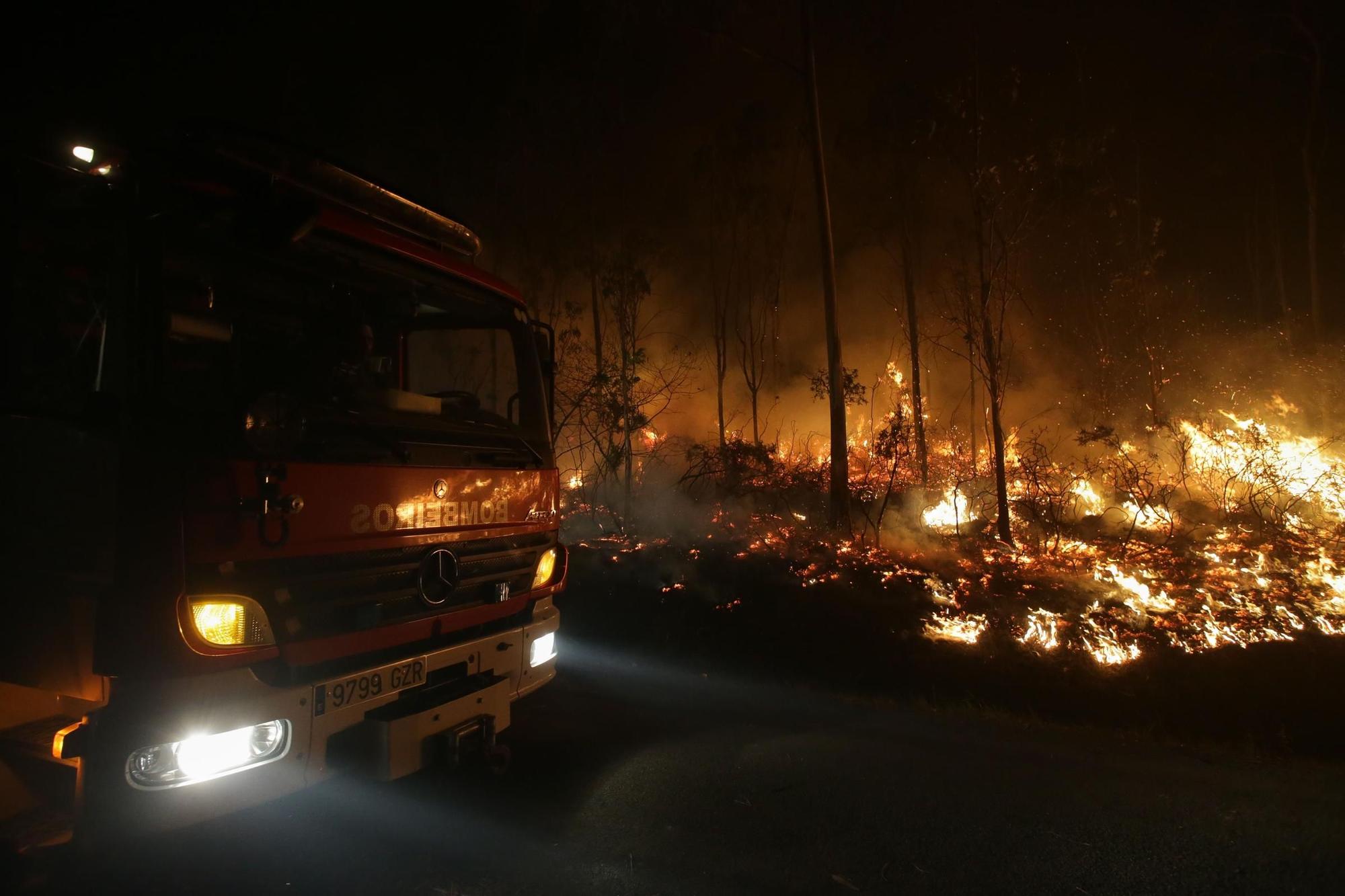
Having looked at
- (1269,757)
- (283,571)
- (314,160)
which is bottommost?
(1269,757)

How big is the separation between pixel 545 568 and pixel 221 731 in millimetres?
2109

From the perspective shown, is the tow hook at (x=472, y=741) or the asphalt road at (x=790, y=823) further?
the tow hook at (x=472, y=741)

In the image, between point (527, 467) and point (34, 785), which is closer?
point (34, 785)

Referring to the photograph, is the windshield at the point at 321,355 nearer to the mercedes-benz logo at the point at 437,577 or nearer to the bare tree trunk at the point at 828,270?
the mercedes-benz logo at the point at 437,577

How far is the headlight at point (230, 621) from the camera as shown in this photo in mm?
2619

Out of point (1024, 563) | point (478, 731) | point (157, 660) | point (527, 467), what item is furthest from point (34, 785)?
point (1024, 563)

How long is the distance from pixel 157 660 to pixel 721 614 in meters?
6.48

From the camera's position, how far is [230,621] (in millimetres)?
2705

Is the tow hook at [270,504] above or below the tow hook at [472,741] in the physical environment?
above

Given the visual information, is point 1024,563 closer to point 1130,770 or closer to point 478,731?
Answer: point 1130,770

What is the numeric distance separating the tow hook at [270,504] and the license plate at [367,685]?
634 millimetres

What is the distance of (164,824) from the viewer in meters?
2.57

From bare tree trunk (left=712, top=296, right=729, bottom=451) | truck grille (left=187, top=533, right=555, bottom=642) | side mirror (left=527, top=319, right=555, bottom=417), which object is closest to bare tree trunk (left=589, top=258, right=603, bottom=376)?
bare tree trunk (left=712, top=296, right=729, bottom=451)

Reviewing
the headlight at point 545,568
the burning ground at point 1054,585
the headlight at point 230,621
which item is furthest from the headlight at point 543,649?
the burning ground at point 1054,585
